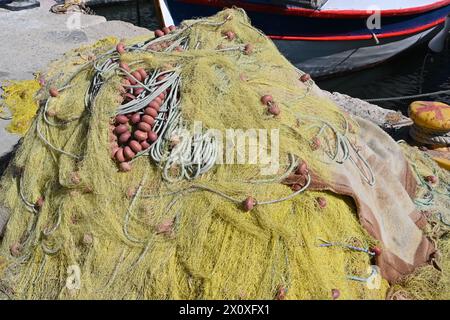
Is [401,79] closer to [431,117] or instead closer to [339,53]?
[339,53]

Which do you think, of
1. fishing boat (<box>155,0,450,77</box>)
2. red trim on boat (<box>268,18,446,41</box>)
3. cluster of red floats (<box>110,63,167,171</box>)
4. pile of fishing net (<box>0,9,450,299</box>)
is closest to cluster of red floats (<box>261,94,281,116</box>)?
pile of fishing net (<box>0,9,450,299</box>)

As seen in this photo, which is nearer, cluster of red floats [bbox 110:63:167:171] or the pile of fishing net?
the pile of fishing net

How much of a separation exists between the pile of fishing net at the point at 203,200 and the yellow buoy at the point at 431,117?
1917 mm

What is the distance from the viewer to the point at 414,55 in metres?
11.8

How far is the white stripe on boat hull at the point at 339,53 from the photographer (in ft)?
32.4

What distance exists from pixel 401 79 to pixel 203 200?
30.4 ft

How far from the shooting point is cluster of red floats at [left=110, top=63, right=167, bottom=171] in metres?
3.11

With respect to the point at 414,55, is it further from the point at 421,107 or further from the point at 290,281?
the point at 290,281

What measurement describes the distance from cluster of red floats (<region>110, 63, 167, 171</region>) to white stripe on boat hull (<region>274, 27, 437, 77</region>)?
698 cm

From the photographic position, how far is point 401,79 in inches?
434

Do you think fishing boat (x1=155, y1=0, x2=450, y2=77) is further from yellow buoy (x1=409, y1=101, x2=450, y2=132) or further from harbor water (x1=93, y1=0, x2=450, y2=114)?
yellow buoy (x1=409, y1=101, x2=450, y2=132)

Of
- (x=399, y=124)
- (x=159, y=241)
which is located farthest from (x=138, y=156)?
(x=399, y=124)

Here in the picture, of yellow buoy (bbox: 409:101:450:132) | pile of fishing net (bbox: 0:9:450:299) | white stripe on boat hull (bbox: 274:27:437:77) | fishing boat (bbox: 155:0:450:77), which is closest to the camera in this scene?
pile of fishing net (bbox: 0:9:450:299)

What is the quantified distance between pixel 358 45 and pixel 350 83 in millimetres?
988
